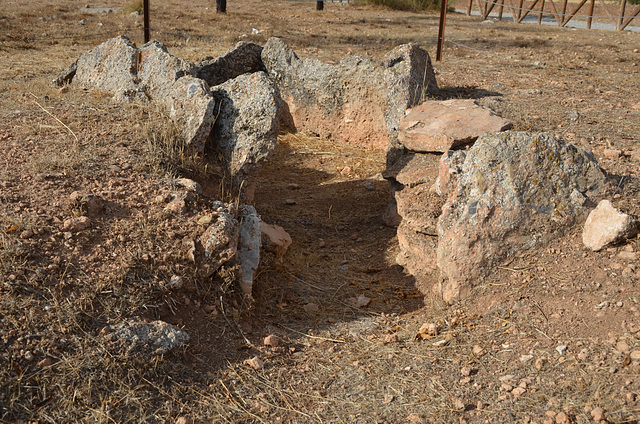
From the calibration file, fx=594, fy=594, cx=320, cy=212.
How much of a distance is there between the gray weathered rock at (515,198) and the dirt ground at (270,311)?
0.11 m

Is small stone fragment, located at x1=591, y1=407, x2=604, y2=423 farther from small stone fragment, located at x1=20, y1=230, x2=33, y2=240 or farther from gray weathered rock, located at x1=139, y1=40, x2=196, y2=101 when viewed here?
gray weathered rock, located at x1=139, y1=40, x2=196, y2=101

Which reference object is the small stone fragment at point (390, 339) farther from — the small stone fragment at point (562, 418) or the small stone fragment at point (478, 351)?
the small stone fragment at point (562, 418)

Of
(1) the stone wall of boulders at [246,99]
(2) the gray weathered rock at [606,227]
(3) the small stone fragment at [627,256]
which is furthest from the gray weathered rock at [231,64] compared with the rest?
(3) the small stone fragment at [627,256]

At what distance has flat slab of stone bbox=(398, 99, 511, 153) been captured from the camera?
4719 mm

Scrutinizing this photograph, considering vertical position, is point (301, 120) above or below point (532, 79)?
below

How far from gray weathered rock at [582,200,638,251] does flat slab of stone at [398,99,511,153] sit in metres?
1.32

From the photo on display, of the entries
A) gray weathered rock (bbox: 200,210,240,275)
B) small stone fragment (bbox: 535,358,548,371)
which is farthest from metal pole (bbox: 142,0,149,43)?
small stone fragment (bbox: 535,358,548,371)

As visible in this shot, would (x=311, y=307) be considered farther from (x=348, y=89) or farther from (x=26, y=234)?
(x=348, y=89)

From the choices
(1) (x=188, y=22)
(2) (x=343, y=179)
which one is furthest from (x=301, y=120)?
(1) (x=188, y=22)

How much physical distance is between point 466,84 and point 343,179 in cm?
264

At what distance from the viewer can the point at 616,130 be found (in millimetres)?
5777

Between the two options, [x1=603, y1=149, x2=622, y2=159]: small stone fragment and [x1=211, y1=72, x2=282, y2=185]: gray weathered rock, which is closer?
[x1=211, y1=72, x2=282, y2=185]: gray weathered rock

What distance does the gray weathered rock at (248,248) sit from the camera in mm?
3697

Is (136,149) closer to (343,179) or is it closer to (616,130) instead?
(343,179)
